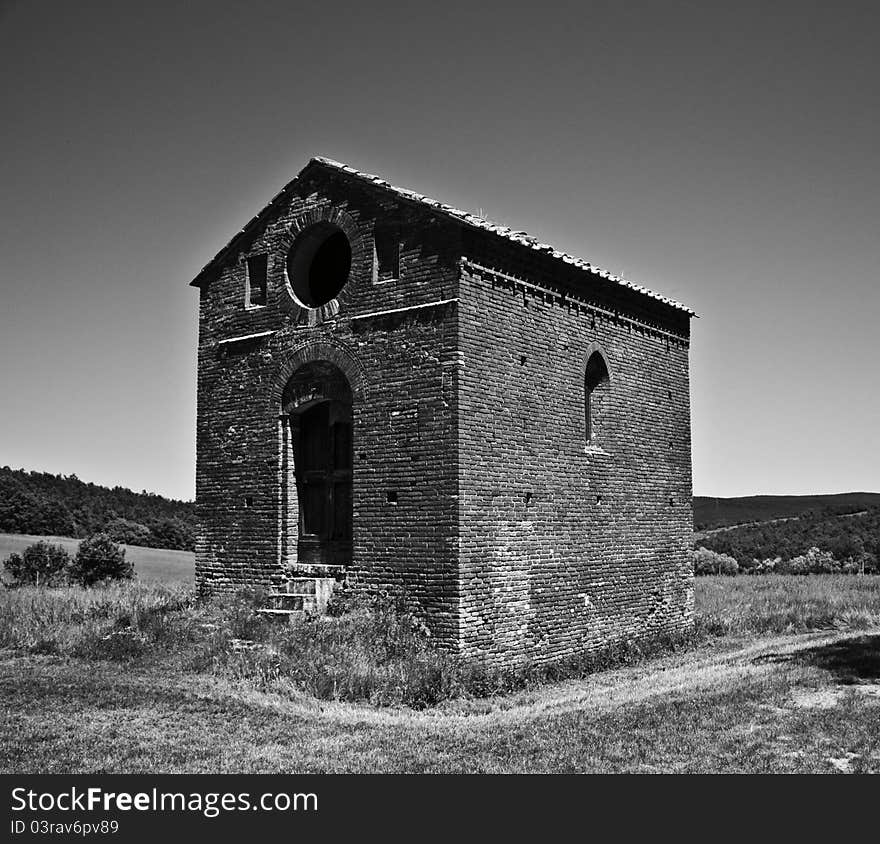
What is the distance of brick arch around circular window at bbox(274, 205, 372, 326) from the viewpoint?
1570 centimetres

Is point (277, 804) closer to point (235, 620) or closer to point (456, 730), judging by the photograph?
point (456, 730)

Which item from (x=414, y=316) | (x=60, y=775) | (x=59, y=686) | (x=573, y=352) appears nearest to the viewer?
(x=60, y=775)

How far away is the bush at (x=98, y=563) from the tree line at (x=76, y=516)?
14557mm

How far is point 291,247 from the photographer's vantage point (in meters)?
16.8

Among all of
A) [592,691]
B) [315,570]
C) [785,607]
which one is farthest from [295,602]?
[785,607]

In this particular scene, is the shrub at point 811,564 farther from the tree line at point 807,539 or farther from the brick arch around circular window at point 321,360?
the brick arch around circular window at point 321,360

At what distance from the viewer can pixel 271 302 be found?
16.9 meters

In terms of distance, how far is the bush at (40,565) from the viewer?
114 feet

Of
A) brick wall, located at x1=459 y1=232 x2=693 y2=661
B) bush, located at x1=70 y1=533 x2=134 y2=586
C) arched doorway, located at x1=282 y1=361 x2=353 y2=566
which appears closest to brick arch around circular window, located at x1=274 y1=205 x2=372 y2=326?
arched doorway, located at x1=282 y1=361 x2=353 y2=566

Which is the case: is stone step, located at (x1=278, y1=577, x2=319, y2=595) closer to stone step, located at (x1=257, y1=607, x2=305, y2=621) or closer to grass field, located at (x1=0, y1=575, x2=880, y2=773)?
stone step, located at (x1=257, y1=607, x2=305, y2=621)

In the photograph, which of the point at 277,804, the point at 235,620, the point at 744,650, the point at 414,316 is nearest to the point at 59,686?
the point at 235,620

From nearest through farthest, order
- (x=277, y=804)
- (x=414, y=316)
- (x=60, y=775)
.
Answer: (x=277, y=804) → (x=60, y=775) → (x=414, y=316)

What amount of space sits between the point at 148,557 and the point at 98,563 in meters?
12.4

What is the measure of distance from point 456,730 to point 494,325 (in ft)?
21.3
